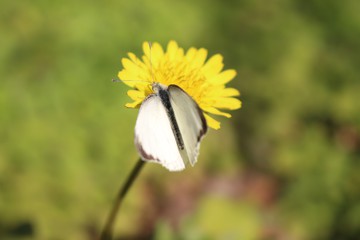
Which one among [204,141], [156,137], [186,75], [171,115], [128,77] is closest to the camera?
[156,137]

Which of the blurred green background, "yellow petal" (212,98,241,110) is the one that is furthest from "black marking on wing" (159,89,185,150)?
the blurred green background

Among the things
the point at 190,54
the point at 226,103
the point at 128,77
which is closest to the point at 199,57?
the point at 190,54

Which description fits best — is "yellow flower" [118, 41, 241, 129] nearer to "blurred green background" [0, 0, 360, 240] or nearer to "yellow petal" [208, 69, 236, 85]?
"yellow petal" [208, 69, 236, 85]

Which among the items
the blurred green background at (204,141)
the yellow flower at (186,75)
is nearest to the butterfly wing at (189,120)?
the yellow flower at (186,75)

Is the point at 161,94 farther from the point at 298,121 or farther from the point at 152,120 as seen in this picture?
the point at 298,121

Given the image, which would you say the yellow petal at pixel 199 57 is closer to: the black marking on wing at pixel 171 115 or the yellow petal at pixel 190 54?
the yellow petal at pixel 190 54

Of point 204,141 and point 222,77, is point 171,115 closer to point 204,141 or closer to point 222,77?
Result: point 222,77
